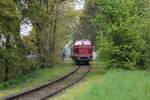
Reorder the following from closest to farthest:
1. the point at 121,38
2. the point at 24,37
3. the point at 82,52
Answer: the point at 121,38, the point at 24,37, the point at 82,52

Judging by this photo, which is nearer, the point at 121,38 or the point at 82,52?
the point at 121,38

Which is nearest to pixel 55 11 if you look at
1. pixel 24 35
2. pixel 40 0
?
pixel 40 0

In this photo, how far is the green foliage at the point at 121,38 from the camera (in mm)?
38344

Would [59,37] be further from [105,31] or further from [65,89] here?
[65,89]

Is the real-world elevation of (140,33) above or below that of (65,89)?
above

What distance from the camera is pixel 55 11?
184 ft

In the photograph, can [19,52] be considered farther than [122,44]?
No

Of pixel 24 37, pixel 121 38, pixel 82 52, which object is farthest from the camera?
pixel 82 52

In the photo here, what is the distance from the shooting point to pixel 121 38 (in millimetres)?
39312

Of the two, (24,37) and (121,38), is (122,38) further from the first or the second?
(24,37)

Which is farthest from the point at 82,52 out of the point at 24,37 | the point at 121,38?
the point at 121,38

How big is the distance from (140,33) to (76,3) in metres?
20.1

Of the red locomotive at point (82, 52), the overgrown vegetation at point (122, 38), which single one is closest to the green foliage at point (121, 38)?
the overgrown vegetation at point (122, 38)

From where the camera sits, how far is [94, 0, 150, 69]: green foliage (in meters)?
38.3
